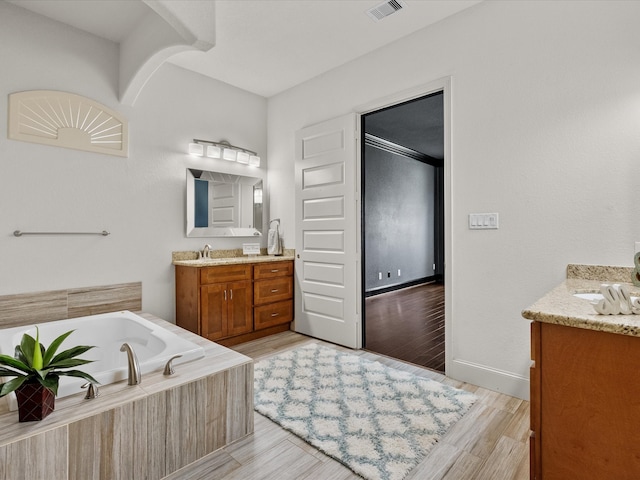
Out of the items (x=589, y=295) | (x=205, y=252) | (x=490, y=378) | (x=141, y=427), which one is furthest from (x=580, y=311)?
(x=205, y=252)

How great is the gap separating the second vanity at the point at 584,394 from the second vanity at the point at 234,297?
8.57 feet

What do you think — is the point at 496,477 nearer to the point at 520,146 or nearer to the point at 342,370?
the point at 342,370

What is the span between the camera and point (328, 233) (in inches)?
136

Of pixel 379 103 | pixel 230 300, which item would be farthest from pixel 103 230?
pixel 379 103

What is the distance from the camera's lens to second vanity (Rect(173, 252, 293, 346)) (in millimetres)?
3117

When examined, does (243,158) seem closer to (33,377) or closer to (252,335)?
(252,335)

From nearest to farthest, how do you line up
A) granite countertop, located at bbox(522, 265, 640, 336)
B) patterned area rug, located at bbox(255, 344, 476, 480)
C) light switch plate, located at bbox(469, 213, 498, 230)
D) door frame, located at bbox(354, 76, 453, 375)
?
granite countertop, located at bbox(522, 265, 640, 336)
patterned area rug, located at bbox(255, 344, 476, 480)
light switch plate, located at bbox(469, 213, 498, 230)
door frame, located at bbox(354, 76, 453, 375)

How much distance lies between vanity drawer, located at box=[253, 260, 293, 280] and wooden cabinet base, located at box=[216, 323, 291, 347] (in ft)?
1.89

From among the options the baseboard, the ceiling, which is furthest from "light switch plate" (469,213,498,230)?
the ceiling

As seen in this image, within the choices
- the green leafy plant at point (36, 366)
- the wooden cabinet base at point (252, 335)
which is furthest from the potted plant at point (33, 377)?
the wooden cabinet base at point (252, 335)

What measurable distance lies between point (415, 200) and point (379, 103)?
4.28 m

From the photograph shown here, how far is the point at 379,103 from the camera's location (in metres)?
3.05

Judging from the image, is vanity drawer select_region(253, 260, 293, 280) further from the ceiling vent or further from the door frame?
the ceiling vent

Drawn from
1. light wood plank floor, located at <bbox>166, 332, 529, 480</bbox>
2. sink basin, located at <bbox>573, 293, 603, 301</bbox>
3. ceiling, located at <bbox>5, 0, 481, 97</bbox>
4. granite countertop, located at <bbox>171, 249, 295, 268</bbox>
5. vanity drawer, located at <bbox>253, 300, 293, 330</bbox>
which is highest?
ceiling, located at <bbox>5, 0, 481, 97</bbox>
